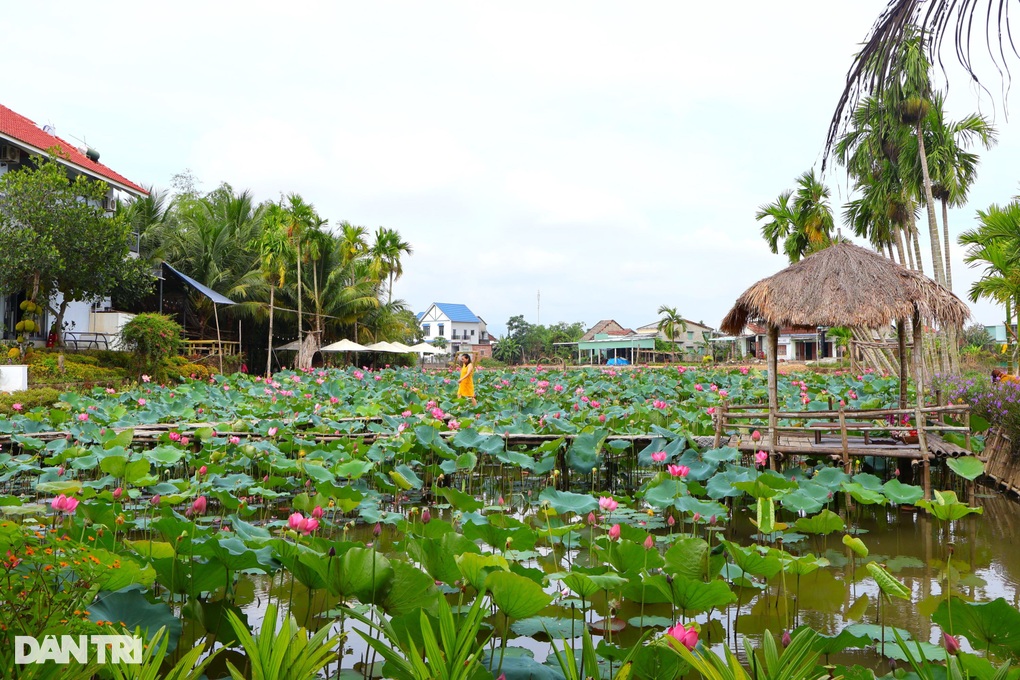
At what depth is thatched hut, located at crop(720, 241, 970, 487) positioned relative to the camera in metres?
6.56

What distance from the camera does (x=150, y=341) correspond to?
53.6 feet

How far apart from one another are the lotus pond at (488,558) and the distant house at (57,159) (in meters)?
10.9

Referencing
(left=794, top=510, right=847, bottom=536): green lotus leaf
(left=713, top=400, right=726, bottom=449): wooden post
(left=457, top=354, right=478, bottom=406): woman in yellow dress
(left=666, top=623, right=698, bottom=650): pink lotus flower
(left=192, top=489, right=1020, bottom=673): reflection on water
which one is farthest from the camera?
(left=457, top=354, right=478, bottom=406): woman in yellow dress

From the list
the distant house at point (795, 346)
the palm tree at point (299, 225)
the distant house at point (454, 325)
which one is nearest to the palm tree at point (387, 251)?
the palm tree at point (299, 225)

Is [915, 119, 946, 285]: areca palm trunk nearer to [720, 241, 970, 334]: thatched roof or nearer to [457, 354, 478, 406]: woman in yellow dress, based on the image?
[720, 241, 970, 334]: thatched roof

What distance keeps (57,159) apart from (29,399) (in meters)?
9.24

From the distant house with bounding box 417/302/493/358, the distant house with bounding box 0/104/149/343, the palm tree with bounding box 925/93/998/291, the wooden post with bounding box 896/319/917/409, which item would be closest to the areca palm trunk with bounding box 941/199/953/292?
the palm tree with bounding box 925/93/998/291

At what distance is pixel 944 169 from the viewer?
16.4 m

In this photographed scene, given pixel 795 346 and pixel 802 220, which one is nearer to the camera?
pixel 802 220

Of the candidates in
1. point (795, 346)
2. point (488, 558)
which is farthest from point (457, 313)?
point (488, 558)

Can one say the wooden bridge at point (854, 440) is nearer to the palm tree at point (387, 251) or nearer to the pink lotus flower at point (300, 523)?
the pink lotus flower at point (300, 523)

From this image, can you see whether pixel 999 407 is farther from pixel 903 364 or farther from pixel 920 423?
pixel 920 423

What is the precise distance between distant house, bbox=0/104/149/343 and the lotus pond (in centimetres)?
1091

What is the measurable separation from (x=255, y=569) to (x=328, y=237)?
24.4 metres
